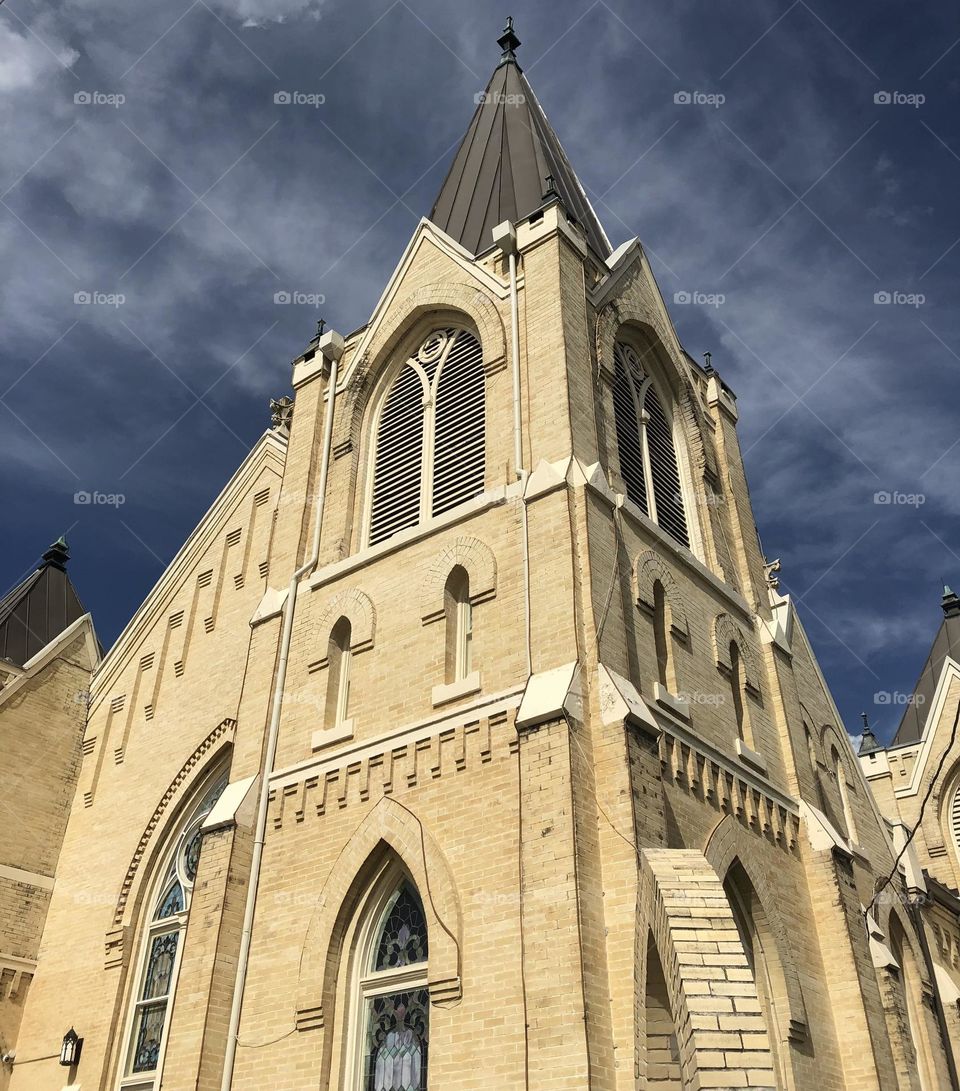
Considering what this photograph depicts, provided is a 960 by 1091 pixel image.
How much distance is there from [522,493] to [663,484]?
403 centimetres

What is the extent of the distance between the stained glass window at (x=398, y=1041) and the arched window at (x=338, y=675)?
3607 mm

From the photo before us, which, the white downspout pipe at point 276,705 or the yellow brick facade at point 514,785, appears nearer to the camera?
the yellow brick facade at point 514,785

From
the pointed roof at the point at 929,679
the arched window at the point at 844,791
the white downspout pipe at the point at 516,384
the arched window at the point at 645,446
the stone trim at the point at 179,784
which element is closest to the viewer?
the white downspout pipe at the point at 516,384

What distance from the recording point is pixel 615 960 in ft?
33.6

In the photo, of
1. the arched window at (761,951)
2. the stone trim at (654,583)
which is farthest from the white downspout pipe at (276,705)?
the arched window at (761,951)

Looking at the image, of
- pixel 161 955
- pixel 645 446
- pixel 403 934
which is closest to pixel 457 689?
pixel 403 934

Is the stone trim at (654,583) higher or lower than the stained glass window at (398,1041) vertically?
higher

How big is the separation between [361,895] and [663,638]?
5.09m

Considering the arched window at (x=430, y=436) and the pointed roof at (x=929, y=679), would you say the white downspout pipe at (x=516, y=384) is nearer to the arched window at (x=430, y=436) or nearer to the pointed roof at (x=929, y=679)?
the arched window at (x=430, y=436)

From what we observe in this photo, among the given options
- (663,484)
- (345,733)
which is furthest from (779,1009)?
(663,484)

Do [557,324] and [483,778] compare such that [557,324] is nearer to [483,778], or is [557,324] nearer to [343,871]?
[483,778]

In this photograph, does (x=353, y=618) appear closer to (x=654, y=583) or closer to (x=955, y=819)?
(x=654, y=583)

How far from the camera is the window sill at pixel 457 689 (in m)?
13.0

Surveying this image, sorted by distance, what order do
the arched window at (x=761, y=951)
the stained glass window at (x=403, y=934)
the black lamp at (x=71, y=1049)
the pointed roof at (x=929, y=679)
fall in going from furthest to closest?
the pointed roof at (x=929, y=679), the black lamp at (x=71, y=1049), the arched window at (x=761, y=951), the stained glass window at (x=403, y=934)
